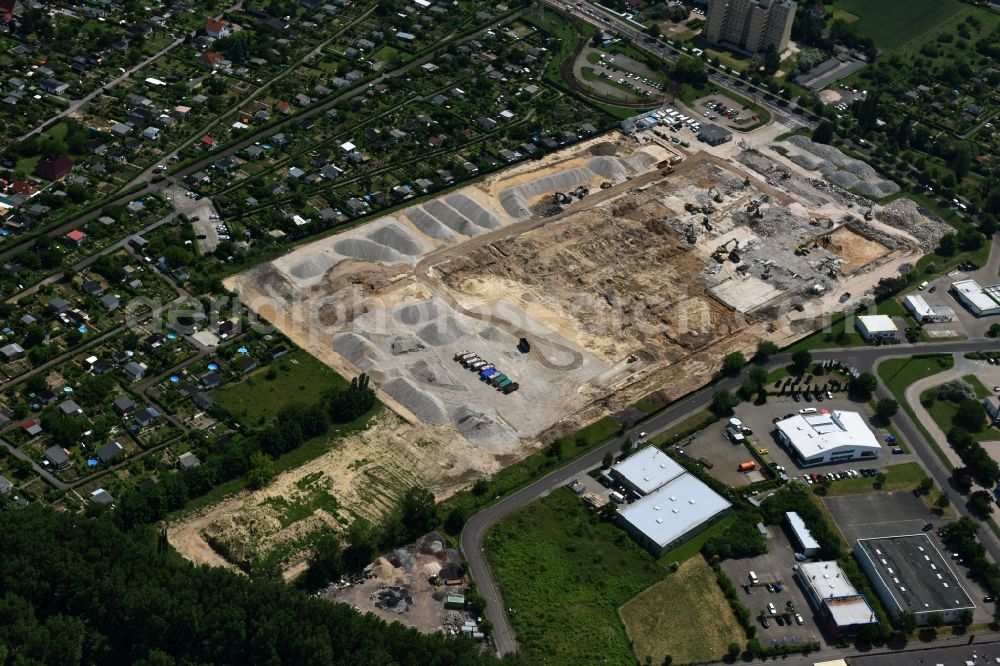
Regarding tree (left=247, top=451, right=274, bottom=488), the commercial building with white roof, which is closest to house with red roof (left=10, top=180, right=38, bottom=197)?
tree (left=247, top=451, right=274, bottom=488)

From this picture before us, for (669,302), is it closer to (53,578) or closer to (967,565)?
(967,565)

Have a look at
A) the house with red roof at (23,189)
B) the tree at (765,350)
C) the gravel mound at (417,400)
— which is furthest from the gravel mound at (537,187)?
the house with red roof at (23,189)

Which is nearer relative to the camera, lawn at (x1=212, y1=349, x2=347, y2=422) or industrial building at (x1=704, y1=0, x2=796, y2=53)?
lawn at (x1=212, y1=349, x2=347, y2=422)

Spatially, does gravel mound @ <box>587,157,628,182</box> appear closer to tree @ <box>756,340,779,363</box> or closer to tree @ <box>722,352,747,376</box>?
tree @ <box>756,340,779,363</box>

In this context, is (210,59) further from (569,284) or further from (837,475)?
(837,475)

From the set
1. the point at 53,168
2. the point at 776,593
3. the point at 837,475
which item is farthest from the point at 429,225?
the point at 776,593

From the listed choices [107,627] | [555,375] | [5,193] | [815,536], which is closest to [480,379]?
[555,375]

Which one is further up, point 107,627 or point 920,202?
point 920,202
